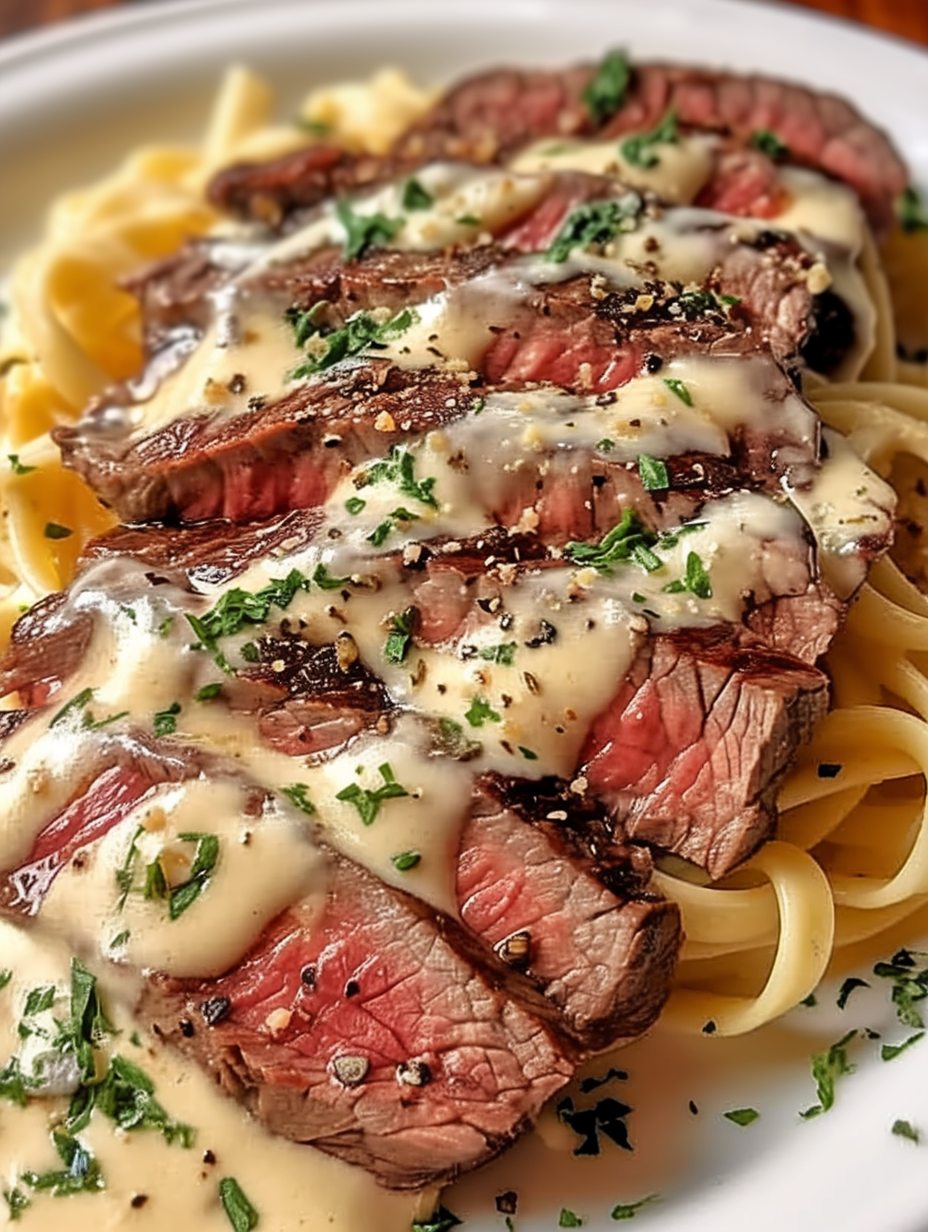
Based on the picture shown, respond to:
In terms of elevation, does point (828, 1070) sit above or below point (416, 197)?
below

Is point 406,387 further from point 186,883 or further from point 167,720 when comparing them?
point 186,883

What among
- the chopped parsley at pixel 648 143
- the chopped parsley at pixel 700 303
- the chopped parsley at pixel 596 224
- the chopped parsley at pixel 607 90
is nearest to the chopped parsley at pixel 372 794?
the chopped parsley at pixel 700 303

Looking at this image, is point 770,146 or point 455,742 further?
point 770,146

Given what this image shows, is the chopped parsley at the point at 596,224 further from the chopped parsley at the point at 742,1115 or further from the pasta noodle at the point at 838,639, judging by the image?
the chopped parsley at the point at 742,1115

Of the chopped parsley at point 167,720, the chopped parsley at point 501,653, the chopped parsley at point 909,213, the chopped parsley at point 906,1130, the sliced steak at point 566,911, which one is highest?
the chopped parsley at point 167,720

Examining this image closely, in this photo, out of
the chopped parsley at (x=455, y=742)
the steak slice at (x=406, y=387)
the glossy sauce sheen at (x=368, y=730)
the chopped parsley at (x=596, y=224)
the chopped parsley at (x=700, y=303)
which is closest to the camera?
the glossy sauce sheen at (x=368, y=730)

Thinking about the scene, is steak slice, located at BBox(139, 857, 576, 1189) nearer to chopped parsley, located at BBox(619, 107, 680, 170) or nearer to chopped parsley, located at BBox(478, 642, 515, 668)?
chopped parsley, located at BBox(478, 642, 515, 668)

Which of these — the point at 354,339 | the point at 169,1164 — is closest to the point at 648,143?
the point at 354,339
